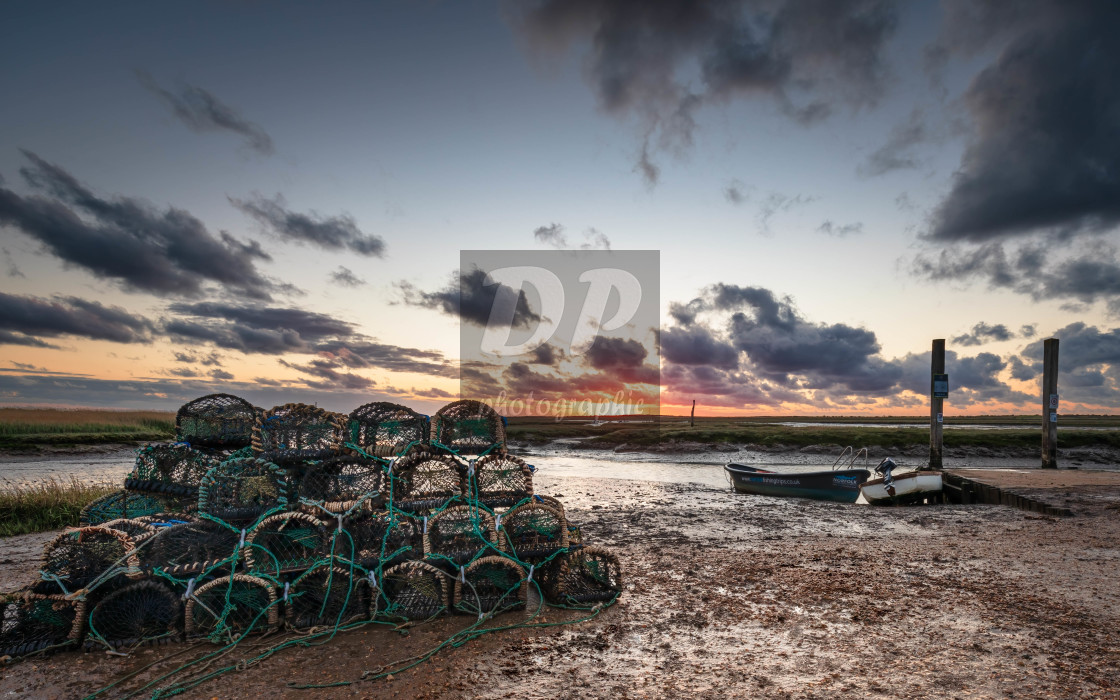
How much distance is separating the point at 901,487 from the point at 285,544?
14.4m

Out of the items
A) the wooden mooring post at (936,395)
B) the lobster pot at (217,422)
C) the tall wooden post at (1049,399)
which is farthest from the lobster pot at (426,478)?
the tall wooden post at (1049,399)

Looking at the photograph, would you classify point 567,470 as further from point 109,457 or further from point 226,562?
point 109,457

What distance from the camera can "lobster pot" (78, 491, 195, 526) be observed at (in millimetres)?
6796

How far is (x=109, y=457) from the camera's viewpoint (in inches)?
954

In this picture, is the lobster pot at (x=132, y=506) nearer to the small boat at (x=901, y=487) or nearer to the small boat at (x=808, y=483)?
the small boat at (x=808, y=483)

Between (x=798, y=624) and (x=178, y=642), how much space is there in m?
5.78

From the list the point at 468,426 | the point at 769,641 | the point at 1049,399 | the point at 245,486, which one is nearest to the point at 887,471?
the point at 1049,399

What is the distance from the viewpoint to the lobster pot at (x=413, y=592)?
17.7ft

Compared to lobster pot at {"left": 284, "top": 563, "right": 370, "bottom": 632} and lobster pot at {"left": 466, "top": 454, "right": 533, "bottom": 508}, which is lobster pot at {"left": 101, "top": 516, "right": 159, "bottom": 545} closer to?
lobster pot at {"left": 284, "top": 563, "right": 370, "bottom": 632}

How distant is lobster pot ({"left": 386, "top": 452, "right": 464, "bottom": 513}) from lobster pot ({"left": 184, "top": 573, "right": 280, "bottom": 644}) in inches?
67.0

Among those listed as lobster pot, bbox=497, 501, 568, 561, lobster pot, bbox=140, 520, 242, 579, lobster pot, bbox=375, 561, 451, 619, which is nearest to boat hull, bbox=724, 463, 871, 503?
lobster pot, bbox=497, 501, 568, 561

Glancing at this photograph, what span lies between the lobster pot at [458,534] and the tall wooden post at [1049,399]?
69.9 feet

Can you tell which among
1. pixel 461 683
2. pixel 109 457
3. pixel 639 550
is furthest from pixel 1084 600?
pixel 109 457

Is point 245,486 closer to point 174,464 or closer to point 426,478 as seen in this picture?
point 174,464
